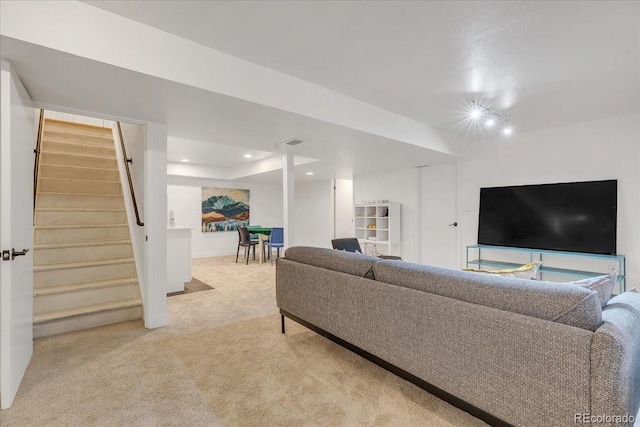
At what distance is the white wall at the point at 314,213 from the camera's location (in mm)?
7926

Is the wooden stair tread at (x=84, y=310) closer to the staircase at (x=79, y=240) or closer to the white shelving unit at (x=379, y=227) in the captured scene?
the staircase at (x=79, y=240)

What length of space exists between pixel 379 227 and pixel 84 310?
472 cm

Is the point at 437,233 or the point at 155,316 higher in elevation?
the point at 437,233

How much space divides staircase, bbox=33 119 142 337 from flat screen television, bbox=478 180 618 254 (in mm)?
4743

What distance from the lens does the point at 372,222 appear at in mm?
6320

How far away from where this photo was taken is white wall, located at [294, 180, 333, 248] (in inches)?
312

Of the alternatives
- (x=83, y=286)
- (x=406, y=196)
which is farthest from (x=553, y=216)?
(x=83, y=286)

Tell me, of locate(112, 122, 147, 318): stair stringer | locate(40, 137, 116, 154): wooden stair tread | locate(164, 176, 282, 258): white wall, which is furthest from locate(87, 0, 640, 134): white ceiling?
locate(164, 176, 282, 258): white wall

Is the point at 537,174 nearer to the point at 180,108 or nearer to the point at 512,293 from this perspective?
the point at 512,293

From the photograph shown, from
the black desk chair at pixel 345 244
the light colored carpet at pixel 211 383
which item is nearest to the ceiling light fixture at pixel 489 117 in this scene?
the black desk chair at pixel 345 244

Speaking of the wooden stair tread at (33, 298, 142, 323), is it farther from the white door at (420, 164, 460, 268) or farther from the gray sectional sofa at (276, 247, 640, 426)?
the white door at (420, 164, 460, 268)

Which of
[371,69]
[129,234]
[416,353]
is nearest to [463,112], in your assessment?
[371,69]

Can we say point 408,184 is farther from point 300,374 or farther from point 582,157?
point 300,374

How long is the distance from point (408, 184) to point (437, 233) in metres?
1.07
